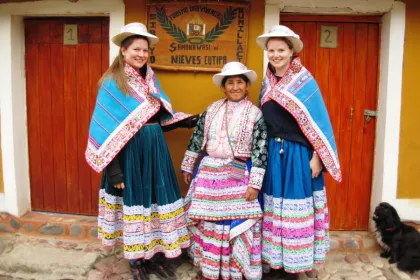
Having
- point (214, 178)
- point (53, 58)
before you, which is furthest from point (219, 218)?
point (53, 58)

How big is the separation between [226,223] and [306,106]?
108 centimetres

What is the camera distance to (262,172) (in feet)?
9.42

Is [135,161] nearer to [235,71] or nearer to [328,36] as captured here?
[235,71]

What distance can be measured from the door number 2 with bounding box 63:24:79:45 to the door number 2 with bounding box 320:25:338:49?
2.41 m

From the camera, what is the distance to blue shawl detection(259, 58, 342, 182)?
2834 millimetres

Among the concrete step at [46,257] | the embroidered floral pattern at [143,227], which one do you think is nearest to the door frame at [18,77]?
the concrete step at [46,257]

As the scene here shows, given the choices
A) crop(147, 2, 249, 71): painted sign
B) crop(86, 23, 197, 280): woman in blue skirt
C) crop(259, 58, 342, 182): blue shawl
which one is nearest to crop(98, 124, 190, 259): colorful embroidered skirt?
crop(86, 23, 197, 280): woman in blue skirt

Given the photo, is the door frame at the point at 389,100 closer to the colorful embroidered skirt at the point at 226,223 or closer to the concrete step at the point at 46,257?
the colorful embroidered skirt at the point at 226,223

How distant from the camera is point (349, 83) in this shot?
12.1 ft

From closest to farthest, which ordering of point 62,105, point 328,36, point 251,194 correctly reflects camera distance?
point 251,194
point 328,36
point 62,105

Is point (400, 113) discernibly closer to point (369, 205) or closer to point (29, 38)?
point (369, 205)

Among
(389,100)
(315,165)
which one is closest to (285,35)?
(315,165)

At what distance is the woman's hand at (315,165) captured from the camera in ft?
9.55

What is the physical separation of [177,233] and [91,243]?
1.16 metres
